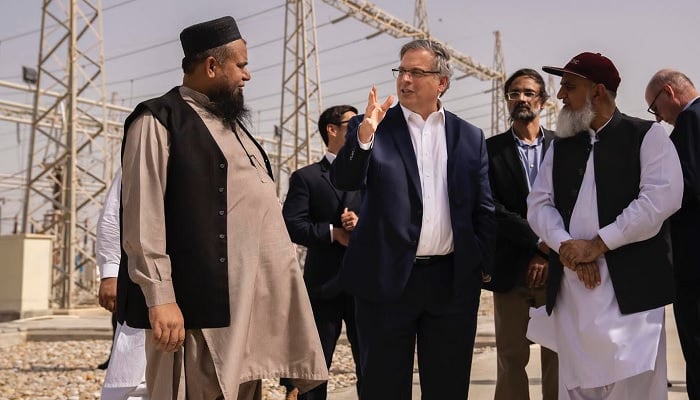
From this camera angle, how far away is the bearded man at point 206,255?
2.39 metres

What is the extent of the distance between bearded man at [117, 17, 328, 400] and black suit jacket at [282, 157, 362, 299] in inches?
64.7

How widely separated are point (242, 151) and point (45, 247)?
14.3 meters

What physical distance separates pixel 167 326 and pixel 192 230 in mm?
299

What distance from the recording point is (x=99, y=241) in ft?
12.2

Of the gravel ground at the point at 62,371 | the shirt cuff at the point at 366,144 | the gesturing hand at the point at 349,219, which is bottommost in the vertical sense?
the gravel ground at the point at 62,371

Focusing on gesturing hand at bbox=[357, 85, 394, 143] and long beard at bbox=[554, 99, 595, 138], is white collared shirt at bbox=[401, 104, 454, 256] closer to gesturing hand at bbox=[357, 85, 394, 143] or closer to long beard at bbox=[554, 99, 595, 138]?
gesturing hand at bbox=[357, 85, 394, 143]

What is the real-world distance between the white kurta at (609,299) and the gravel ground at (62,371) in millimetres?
3067

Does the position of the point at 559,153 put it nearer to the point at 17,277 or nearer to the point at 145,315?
the point at 145,315

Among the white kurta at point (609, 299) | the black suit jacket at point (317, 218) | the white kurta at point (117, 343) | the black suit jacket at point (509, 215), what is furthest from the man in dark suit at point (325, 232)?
the white kurta at point (609, 299)

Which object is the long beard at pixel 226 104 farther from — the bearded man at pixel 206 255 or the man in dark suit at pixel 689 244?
the man in dark suit at pixel 689 244

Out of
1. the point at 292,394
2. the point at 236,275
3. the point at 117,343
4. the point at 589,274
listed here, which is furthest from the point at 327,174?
the point at 236,275

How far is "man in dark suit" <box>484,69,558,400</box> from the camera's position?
3.87m

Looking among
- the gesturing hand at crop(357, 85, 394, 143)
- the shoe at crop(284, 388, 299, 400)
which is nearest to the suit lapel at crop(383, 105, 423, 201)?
the gesturing hand at crop(357, 85, 394, 143)

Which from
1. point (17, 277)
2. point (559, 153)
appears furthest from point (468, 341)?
point (17, 277)
